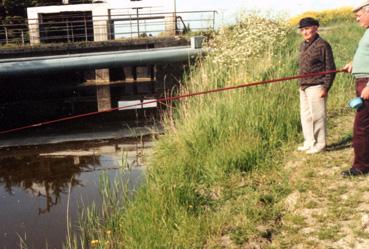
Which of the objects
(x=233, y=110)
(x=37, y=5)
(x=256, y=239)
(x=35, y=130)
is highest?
(x=37, y=5)

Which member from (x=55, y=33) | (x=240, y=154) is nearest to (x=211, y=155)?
(x=240, y=154)

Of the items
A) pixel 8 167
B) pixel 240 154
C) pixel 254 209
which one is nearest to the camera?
pixel 254 209

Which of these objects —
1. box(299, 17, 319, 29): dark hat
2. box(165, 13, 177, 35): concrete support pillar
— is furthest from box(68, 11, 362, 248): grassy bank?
box(165, 13, 177, 35): concrete support pillar

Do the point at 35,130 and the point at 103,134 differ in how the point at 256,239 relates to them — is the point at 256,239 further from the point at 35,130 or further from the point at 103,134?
the point at 35,130

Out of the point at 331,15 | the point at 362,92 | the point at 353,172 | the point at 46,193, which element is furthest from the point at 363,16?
the point at 331,15

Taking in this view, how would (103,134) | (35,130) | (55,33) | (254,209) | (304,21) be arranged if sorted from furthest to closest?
(55,33) → (35,130) → (103,134) → (304,21) → (254,209)

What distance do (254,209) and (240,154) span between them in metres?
1.20

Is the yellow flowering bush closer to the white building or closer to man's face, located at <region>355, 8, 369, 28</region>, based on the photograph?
the white building

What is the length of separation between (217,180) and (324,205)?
1342mm

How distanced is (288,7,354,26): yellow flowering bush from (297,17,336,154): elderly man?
22822 mm

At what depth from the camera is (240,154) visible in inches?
198

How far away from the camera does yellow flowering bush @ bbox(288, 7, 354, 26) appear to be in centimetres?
2667

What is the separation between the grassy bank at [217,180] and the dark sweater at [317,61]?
1055mm

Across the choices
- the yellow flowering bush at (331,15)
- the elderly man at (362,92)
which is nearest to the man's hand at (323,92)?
the elderly man at (362,92)
